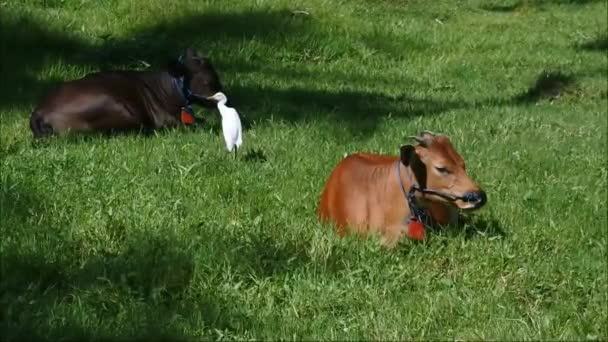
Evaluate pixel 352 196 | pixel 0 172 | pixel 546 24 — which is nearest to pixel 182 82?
pixel 0 172

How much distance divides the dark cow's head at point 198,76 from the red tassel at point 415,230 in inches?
147

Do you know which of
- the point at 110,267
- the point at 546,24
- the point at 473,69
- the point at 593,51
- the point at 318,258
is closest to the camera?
the point at 110,267

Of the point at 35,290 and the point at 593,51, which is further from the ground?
the point at 35,290

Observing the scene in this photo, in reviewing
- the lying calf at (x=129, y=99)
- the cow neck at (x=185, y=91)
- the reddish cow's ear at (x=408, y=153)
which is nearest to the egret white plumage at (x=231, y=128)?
the lying calf at (x=129, y=99)

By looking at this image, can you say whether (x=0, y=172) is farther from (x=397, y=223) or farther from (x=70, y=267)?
(x=397, y=223)

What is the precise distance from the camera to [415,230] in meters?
6.26

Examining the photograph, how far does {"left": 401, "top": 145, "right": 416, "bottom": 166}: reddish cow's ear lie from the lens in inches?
Result: 248

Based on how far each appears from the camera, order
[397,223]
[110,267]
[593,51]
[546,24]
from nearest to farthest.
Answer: [110,267], [397,223], [593,51], [546,24]

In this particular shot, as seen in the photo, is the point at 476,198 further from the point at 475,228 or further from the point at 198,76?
the point at 198,76

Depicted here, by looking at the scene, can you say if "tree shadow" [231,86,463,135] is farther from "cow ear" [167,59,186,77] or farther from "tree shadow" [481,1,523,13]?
"tree shadow" [481,1,523,13]

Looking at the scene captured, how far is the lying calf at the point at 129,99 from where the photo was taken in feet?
29.6

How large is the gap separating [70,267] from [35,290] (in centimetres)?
38

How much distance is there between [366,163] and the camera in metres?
6.73

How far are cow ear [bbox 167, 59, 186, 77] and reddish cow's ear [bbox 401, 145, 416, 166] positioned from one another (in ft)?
12.7
